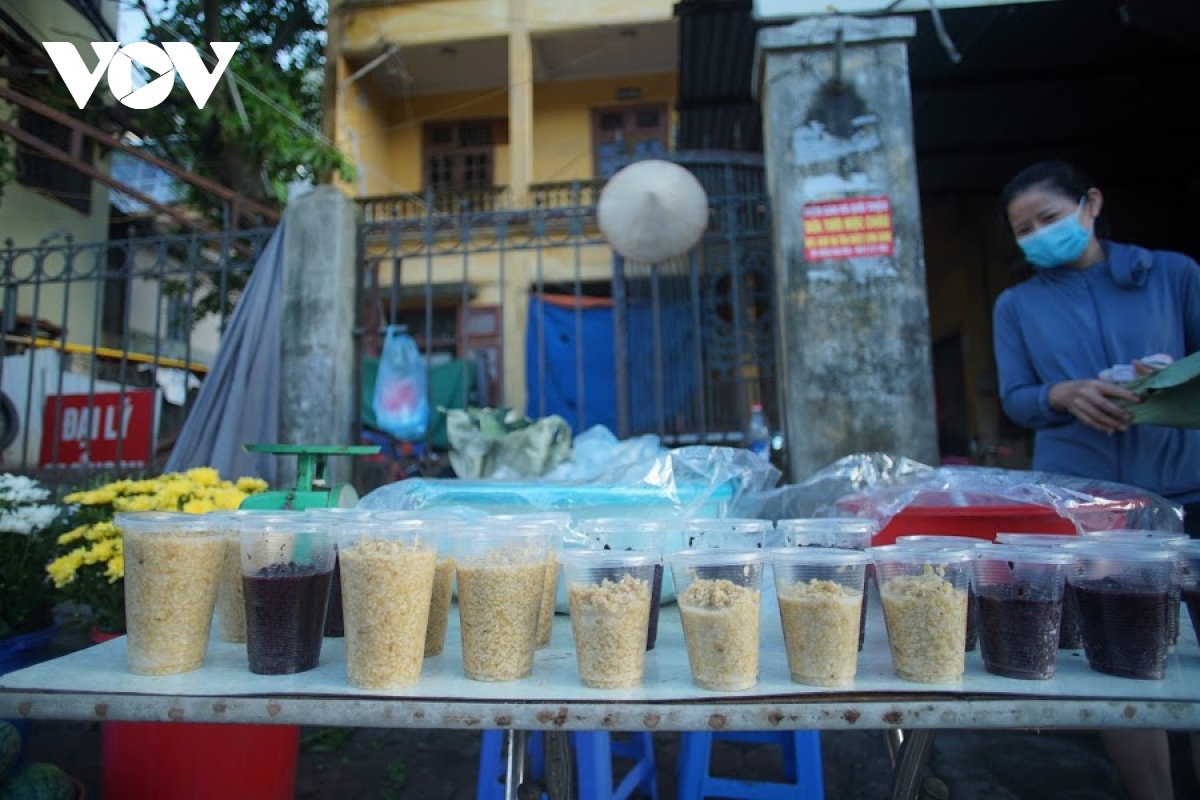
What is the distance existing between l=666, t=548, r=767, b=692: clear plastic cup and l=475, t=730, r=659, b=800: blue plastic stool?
483 millimetres

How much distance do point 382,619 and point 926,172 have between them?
642cm

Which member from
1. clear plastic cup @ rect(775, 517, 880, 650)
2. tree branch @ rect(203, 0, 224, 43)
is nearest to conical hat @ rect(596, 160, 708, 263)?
clear plastic cup @ rect(775, 517, 880, 650)

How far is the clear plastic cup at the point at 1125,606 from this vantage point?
3.84 ft

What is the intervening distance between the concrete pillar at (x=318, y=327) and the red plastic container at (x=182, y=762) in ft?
7.74

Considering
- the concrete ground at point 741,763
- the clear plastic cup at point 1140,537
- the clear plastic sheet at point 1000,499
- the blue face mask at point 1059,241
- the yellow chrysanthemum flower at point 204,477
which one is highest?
the blue face mask at point 1059,241

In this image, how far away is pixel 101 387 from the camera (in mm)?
7609

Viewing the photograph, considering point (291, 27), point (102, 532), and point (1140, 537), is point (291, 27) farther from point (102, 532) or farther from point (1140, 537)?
point (1140, 537)

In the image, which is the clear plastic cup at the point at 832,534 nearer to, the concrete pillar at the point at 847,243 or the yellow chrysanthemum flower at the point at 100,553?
the concrete pillar at the point at 847,243

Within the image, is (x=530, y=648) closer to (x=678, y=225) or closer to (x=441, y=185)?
(x=678, y=225)

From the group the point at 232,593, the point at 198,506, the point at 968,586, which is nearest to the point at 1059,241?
the point at 968,586

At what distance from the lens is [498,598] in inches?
48.2

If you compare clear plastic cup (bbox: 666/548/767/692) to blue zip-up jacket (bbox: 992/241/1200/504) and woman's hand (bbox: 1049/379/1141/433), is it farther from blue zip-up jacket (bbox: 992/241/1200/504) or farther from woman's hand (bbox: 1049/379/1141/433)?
blue zip-up jacket (bbox: 992/241/1200/504)

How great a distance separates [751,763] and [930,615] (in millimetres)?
2006

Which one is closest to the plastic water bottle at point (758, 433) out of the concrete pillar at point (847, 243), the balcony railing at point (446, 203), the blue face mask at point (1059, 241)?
the concrete pillar at point (847, 243)
